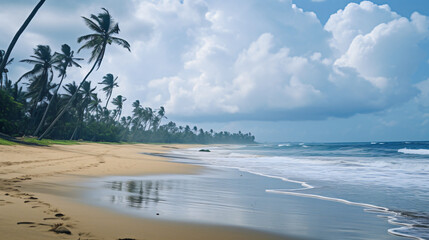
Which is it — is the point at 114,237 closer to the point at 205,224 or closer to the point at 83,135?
the point at 205,224

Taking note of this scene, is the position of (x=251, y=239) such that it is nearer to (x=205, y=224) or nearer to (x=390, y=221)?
(x=205, y=224)

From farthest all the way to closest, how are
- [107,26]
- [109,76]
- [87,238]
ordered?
[109,76] < [107,26] < [87,238]

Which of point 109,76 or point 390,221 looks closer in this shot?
point 390,221

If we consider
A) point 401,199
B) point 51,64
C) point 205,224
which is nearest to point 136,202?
point 205,224

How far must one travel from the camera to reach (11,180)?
24.0ft

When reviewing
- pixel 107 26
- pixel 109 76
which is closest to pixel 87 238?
pixel 107 26

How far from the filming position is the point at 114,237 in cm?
356

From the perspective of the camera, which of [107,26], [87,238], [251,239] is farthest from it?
[107,26]

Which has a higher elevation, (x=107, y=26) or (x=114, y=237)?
(x=107, y=26)

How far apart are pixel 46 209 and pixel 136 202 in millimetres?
1872

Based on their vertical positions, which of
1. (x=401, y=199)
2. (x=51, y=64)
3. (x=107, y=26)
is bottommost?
(x=401, y=199)

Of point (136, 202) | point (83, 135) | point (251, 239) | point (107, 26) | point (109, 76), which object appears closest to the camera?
point (251, 239)

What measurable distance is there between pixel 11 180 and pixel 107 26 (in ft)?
93.2

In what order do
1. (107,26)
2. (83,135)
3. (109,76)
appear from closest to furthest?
(107,26), (109,76), (83,135)
